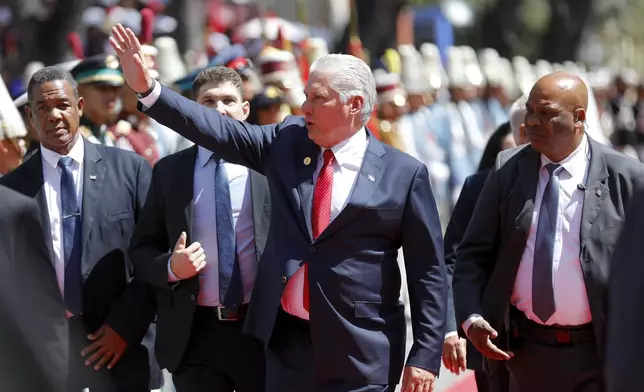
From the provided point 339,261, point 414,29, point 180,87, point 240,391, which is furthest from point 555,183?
point 414,29

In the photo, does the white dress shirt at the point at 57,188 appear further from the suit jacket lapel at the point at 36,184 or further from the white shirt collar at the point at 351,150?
the white shirt collar at the point at 351,150

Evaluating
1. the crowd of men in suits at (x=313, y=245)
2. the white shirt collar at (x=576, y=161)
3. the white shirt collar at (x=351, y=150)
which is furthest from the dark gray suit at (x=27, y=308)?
the white shirt collar at (x=576, y=161)

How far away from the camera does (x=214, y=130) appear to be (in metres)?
5.74

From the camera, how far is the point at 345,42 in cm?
1988

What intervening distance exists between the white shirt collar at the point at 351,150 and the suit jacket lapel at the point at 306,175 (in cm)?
5

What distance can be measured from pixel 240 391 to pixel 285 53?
6631 mm

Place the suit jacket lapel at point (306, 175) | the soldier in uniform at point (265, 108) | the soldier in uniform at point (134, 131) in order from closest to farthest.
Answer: the suit jacket lapel at point (306, 175), the soldier in uniform at point (134, 131), the soldier in uniform at point (265, 108)

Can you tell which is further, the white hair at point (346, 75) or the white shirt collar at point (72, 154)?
the white shirt collar at point (72, 154)

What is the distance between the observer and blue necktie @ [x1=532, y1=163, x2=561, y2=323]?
229 inches

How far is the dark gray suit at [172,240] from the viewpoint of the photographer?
6246mm

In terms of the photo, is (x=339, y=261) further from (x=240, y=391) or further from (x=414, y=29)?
(x=414, y=29)

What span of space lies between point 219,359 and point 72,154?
48.1 inches

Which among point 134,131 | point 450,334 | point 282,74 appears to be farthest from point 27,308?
point 282,74

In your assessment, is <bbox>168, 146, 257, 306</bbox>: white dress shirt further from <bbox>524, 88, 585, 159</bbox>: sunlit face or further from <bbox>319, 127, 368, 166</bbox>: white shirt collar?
<bbox>524, 88, 585, 159</bbox>: sunlit face
